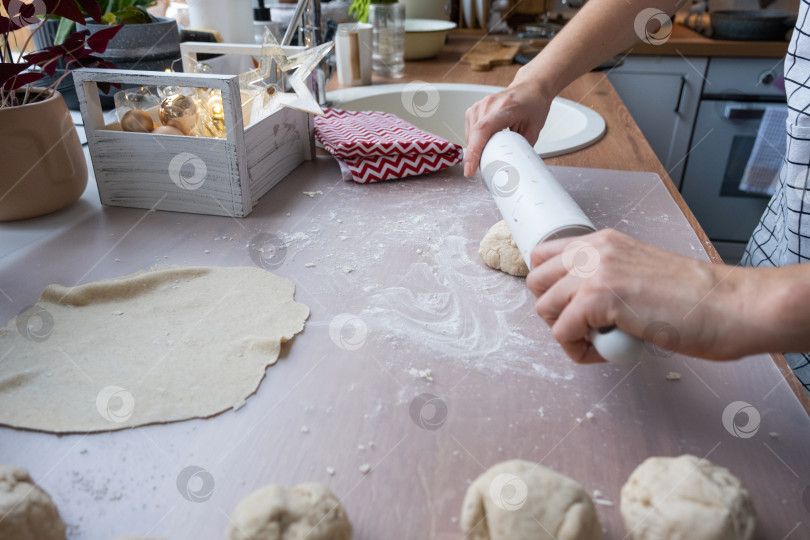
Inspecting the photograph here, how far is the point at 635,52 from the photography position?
2074 millimetres

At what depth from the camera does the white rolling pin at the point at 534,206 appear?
1.68 ft

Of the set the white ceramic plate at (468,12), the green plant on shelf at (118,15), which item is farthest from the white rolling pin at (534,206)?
the white ceramic plate at (468,12)

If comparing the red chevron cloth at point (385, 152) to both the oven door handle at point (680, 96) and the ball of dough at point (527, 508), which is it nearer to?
the ball of dough at point (527, 508)

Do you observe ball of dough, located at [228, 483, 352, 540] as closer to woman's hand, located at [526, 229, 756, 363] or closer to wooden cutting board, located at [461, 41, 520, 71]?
woman's hand, located at [526, 229, 756, 363]

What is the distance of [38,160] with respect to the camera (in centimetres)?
89

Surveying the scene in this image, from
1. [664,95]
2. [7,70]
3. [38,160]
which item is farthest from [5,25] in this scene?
[664,95]

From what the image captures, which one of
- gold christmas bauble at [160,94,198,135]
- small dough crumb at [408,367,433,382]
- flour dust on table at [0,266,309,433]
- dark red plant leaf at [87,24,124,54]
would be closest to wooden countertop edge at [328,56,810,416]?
small dough crumb at [408,367,433,382]

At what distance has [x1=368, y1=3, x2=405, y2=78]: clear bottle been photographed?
6.05 ft

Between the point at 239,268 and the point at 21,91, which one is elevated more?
the point at 21,91

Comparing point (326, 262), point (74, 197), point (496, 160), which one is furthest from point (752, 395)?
point (74, 197)

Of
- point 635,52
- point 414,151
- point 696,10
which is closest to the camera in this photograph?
point 414,151

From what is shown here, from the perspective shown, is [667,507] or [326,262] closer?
[667,507]

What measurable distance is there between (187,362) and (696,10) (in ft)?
9.25

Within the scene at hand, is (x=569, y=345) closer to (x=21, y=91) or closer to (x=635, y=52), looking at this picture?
(x=21, y=91)
